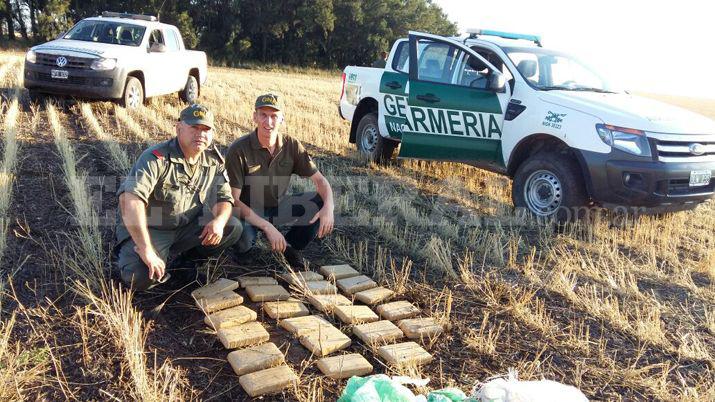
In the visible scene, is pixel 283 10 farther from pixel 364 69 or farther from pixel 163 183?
pixel 163 183

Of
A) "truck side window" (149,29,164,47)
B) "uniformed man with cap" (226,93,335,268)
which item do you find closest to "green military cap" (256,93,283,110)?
"uniformed man with cap" (226,93,335,268)

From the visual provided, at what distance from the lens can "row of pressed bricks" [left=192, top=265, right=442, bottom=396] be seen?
304 cm

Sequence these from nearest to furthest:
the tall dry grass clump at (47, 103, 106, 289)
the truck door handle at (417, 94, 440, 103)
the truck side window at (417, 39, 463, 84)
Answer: the tall dry grass clump at (47, 103, 106, 289) → the truck door handle at (417, 94, 440, 103) → the truck side window at (417, 39, 463, 84)

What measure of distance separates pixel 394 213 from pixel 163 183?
2864 mm

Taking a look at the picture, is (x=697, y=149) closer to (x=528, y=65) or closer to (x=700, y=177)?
(x=700, y=177)

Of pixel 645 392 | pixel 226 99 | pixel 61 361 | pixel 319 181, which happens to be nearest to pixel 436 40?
pixel 319 181

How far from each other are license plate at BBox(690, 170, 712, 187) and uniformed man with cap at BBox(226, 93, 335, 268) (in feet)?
11.0

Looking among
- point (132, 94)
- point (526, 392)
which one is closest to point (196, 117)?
point (526, 392)

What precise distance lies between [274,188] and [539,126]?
9.30ft

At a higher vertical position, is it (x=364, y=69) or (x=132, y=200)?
(x=364, y=69)

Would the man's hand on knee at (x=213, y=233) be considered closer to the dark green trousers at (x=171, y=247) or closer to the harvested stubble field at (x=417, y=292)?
the dark green trousers at (x=171, y=247)

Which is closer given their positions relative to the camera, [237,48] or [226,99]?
[226,99]

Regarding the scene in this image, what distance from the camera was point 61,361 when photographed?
9.74ft

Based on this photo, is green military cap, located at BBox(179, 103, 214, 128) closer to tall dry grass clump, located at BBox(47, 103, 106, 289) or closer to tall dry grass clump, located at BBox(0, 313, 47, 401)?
tall dry grass clump, located at BBox(47, 103, 106, 289)
